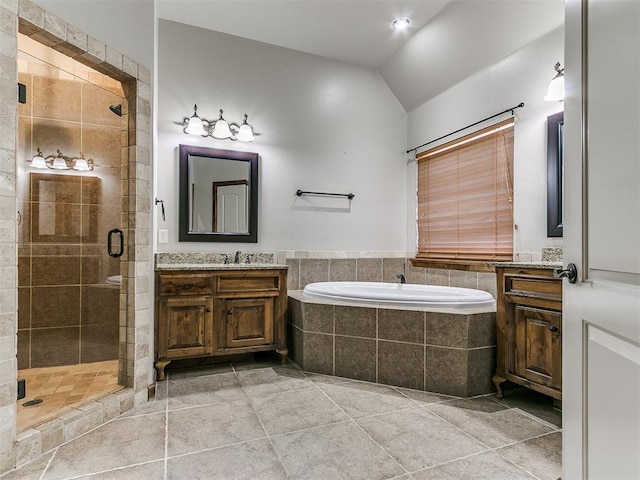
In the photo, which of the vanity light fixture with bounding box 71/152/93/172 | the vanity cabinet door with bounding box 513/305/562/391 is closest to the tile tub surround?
the vanity cabinet door with bounding box 513/305/562/391

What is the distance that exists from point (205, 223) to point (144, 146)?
1.08 m

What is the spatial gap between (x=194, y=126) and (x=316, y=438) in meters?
2.58

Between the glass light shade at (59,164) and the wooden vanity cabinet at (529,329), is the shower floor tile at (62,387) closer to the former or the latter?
the glass light shade at (59,164)

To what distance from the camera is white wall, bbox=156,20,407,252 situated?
126 inches

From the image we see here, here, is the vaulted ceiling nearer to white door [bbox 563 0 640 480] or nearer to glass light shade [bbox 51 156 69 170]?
glass light shade [bbox 51 156 69 170]

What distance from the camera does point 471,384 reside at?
2348 millimetres

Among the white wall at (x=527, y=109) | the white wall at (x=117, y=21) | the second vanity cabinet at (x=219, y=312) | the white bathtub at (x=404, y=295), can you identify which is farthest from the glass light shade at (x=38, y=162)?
the white wall at (x=527, y=109)

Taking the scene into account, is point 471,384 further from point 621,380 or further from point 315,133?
point 315,133

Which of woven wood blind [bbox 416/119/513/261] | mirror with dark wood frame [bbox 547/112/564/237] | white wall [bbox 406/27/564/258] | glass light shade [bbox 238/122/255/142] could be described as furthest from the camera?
glass light shade [bbox 238/122/255/142]

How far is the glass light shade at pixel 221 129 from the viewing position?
324 centimetres

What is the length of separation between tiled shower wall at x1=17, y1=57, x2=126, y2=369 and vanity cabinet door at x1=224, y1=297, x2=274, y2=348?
785 millimetres

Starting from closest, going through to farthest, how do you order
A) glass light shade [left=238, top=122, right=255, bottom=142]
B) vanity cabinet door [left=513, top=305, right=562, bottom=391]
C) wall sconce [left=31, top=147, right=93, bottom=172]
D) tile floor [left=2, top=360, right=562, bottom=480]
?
tile floor [left=2, top=360, right=562, bottom=480] → vanity cabinet door [left=513, top=305, right=562, bottom=391] → wall sconce [left=31, top=147, right=93, bottom=172] → glass light shade [left=238, top=122, right=255, bottom=142]

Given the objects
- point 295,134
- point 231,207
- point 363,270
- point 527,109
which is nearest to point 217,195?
point 231,207

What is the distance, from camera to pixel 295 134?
3637mm
